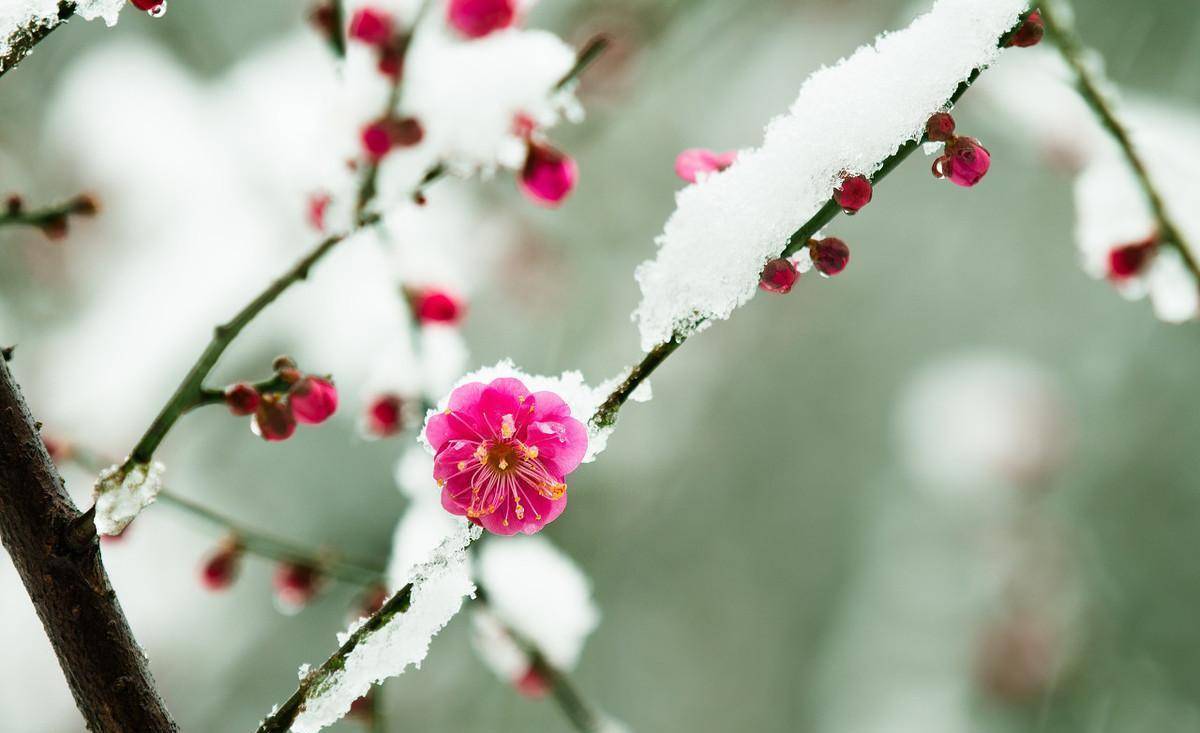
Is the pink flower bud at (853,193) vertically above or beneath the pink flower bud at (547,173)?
beneath

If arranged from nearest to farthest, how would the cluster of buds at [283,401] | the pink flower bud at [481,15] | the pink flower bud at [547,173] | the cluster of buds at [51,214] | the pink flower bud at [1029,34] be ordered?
1. the pink flower bud at [1029,34]
2. the cluster of buds at [283,401]
3. the cluster of buds at [51,214]
4. the pink flower bud at [547,173]
5. the pink flower bud at [481,15]

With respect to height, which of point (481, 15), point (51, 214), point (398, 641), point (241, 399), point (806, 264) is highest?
point (481, 15)

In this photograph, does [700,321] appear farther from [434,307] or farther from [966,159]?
[434,307]

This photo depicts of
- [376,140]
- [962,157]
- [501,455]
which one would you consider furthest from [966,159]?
[376,140]

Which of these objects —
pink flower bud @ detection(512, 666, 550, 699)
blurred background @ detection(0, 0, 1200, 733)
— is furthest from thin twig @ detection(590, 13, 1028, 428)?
blurred background @ detection(0, 0, 1200, 733)

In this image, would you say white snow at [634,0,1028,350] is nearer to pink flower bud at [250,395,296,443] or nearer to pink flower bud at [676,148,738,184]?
pink flower bud at [676,148,738,184]

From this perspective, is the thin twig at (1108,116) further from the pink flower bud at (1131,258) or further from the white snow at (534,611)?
the white snow at (534,611)

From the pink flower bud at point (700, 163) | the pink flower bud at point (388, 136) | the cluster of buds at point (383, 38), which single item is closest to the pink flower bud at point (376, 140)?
the pink flower bud at point (388, 136)

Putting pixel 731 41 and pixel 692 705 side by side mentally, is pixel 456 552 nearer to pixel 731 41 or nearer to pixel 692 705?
pixel 731 41
